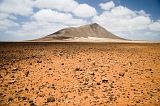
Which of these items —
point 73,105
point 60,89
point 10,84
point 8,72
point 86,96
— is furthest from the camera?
point 8,72

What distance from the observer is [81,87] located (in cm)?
1047

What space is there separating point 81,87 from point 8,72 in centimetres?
665

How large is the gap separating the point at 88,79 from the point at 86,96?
8.70 feet

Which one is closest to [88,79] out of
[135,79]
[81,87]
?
[81,87]

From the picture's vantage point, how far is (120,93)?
9578 millimetres

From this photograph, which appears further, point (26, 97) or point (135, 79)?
point (135, 79)

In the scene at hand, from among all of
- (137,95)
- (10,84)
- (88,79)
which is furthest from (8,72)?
(137,95)

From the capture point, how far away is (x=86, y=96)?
923 centimetres

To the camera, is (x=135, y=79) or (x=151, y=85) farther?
(x=135, y=79)

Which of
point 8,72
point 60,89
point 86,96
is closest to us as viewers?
point 86,96

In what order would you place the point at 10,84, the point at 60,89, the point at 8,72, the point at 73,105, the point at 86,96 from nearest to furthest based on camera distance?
the point at 73,105 < the point at 86,96 < the point at 60,89 < the point at 10,84 < the point at 8,72

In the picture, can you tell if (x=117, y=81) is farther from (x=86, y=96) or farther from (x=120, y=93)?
(x=86, y=96)

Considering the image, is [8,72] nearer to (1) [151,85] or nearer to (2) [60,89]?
(2) [60,89]

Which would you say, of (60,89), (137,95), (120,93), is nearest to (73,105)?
(60,89)
